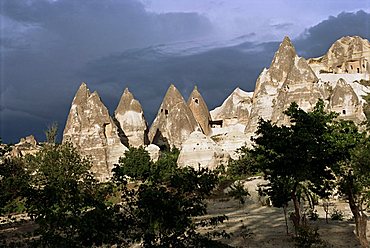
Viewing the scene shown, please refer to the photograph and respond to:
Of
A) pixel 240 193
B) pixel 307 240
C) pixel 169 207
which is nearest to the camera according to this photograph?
pixel 169 207

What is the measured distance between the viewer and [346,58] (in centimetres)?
7081

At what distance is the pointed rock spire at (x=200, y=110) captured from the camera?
57.2m

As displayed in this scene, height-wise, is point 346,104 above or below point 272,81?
below

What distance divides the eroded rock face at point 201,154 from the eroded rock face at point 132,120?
12.5 m

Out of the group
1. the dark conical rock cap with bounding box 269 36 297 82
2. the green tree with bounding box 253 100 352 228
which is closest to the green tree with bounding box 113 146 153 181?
the dark conical rock cap with bounding box 269 36 297 82

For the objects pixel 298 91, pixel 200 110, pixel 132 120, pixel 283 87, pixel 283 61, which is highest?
pixel 283 61

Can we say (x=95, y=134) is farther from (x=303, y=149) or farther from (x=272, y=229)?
(x=303, y=149)

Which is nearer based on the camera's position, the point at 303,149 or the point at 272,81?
the point at 303,149

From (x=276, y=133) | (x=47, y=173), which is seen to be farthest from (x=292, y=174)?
(x=47, y=173)

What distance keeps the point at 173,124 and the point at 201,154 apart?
51.5ft

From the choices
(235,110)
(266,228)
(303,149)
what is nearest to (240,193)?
(266,228)

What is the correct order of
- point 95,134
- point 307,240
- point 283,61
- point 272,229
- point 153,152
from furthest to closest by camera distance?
point 283,61
point 153,152
point 95,134
point 272,229
point 307,240

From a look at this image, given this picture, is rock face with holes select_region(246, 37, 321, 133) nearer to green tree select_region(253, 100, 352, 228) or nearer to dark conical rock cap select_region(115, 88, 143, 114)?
dark conical rock cap select_region(115, 88, 143, 114)

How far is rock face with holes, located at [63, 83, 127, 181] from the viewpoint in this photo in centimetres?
4269
